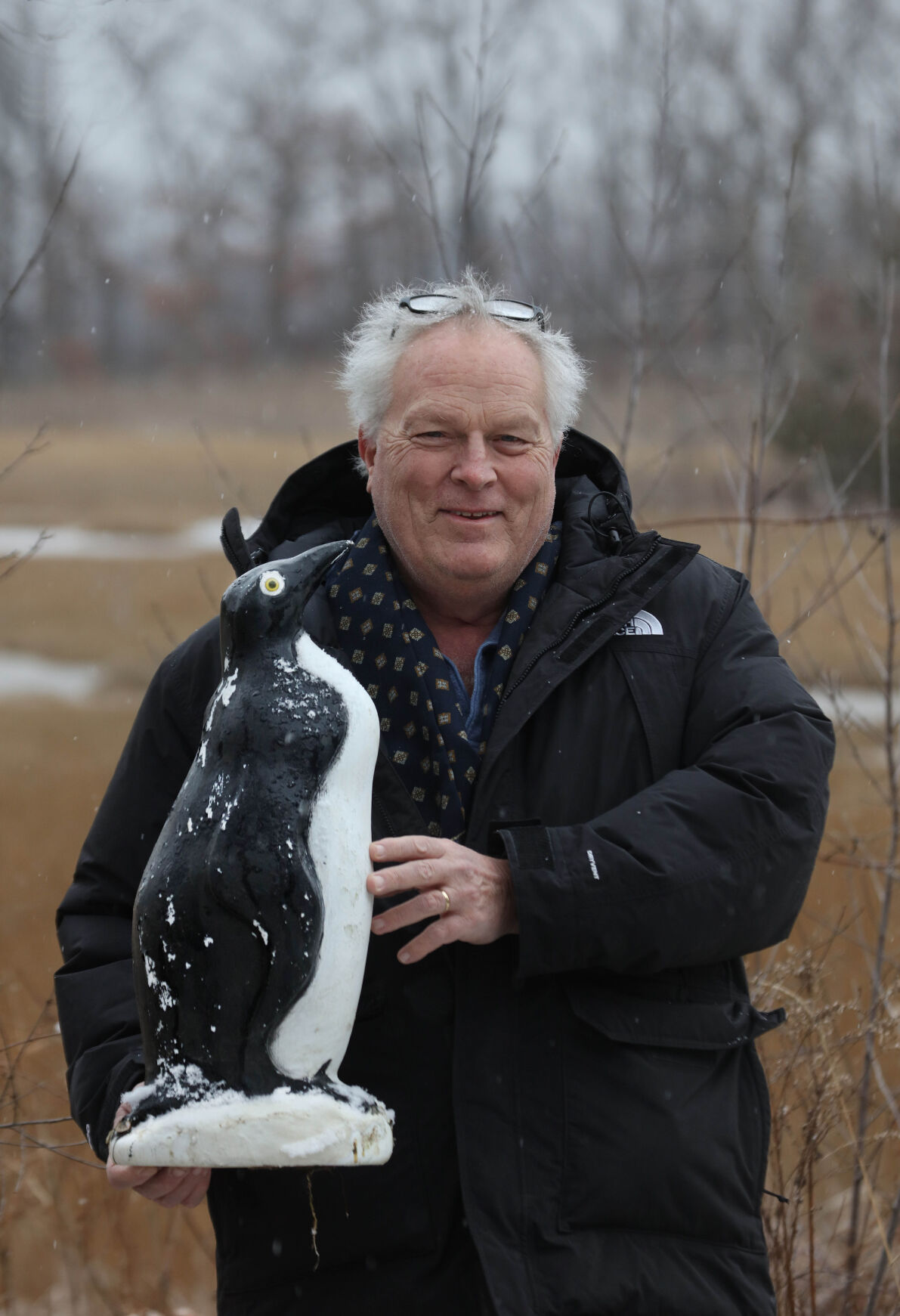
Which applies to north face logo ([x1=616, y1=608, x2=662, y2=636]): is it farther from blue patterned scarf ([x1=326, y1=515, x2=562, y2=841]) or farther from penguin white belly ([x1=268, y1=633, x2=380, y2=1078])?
penguin white belly ([x1=268, y1=633, x2=380, y2=1078])

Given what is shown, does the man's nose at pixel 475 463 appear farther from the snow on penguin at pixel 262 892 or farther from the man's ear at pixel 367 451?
the snow on penguin at pixel 262 892

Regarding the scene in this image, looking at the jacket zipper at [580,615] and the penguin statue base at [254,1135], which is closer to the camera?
the penguin statue base at [254,1135]

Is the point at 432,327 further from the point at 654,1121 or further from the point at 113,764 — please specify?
the point at 113,764

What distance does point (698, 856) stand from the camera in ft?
5.85

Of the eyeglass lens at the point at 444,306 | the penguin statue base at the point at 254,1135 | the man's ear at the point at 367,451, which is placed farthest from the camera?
the man's ear at the point at 367,451

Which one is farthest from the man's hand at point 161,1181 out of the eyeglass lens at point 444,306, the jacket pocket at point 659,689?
the eyeglass lens at point 444,306

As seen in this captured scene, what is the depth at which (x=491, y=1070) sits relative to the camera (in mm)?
1880

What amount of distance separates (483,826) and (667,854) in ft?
1.02

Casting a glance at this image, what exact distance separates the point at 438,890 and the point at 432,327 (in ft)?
3.35

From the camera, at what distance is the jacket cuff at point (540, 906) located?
1.72 metres

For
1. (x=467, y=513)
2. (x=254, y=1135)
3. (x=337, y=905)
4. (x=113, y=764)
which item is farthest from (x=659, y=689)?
(x=113, y=764)

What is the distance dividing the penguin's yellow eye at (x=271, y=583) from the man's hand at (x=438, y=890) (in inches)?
15.7

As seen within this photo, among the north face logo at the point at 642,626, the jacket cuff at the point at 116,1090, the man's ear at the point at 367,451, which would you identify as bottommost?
the jacket cuff at the point at 116,1090

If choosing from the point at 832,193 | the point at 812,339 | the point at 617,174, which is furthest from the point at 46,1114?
the point at 812,339
